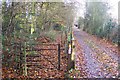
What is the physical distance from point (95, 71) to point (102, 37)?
1437mm

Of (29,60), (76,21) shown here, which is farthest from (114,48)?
(29,60)

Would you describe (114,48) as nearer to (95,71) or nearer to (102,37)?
(102,37)

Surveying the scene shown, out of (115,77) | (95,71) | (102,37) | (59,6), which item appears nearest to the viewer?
(115,77)

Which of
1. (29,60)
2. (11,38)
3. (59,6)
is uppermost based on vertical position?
(59,6)

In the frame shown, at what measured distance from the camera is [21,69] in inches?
121

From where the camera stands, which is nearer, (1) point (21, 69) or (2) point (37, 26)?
(1) point (21, 69)

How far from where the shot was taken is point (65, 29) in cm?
363

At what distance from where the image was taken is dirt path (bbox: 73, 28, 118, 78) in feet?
10.4

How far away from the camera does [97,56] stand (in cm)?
374

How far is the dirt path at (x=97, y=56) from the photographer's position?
317 cm

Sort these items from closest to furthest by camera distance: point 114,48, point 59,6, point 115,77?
point 115,77 < point 59,6 < point 114,48

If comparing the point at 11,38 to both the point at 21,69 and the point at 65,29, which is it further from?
the point at 65,29

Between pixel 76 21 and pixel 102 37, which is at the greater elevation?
pixel 76 21

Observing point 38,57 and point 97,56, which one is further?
point 97,56
